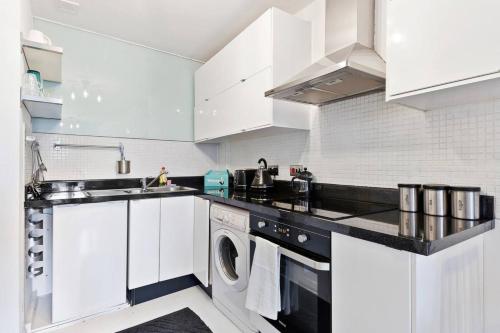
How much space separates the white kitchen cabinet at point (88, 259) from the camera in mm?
1723

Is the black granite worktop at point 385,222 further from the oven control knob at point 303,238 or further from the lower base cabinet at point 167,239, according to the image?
the lower base cabinet at point 167,239

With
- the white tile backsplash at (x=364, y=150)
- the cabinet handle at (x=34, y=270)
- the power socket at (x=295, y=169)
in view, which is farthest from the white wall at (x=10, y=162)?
the power socket at (x=295, y=169)

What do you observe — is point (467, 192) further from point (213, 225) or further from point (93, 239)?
point (93, 239)

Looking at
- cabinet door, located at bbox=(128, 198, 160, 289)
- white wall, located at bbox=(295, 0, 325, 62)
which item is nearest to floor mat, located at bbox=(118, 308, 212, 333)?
cabinet door, located at bbox=(128, 198, 160, 289)

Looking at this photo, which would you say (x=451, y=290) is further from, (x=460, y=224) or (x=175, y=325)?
(x=175, y=325)

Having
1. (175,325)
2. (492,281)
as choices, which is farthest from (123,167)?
(492,281)

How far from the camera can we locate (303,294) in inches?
49.9

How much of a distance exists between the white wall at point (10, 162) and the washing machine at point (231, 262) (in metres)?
1.13

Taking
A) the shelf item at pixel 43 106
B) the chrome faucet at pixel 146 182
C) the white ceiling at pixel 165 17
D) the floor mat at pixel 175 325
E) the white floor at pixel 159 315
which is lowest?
the white floor at pixel 159 315

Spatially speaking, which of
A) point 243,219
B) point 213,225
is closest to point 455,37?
point 243,219

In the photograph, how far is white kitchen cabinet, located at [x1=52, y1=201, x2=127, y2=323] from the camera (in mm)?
1723

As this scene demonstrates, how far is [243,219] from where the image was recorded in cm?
165

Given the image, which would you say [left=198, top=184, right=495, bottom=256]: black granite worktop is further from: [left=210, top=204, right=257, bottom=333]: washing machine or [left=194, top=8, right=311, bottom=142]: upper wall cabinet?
[left=194, top=8, right=311, bottom=142]: upper wall cabinet

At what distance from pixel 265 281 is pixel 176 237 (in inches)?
42.6
